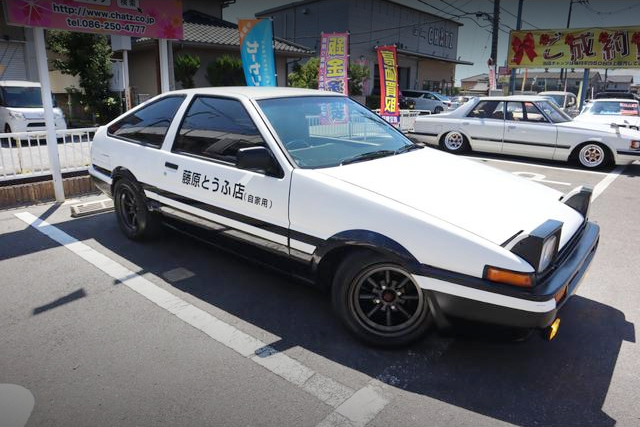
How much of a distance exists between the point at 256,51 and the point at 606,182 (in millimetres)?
6917

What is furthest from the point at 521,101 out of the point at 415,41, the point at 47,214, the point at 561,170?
the point at 415,41

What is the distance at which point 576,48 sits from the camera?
20.8 meters

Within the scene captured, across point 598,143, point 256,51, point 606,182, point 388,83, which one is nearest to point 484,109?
point 598,143

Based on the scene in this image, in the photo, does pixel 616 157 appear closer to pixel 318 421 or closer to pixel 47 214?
pixel 318 421

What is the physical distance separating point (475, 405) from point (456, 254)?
0.82m

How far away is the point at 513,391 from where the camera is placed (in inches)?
99.9

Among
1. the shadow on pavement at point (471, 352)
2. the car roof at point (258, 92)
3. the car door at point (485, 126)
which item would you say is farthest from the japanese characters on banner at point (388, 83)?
the shadow on pavement at point (471, 352)

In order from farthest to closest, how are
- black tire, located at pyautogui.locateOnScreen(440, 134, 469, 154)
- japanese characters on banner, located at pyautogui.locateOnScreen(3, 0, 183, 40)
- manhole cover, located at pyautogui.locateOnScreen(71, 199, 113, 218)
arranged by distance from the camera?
1. black tire, located at pyautogui.locateOnScreen(440, 134, 469, 154)
2. manhole cover, located at pyautogui.locateOnScreen(71, 199, 113, 218)
3. japanese characters on banner, located at pyautogui.locateOnScreen(3, 0, 183, 40)

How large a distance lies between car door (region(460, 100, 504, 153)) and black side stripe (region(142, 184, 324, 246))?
8174mm

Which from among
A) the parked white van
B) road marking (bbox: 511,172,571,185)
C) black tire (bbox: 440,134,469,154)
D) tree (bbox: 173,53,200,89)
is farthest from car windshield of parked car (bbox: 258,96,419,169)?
tree (bbox: 173,53,200,89)

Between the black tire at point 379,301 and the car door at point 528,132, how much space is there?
817 cm

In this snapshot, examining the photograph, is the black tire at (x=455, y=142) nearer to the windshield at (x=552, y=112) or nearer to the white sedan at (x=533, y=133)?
the white sedan at (x=533, y=133)

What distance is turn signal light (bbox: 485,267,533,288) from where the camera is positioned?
2299 millimetres

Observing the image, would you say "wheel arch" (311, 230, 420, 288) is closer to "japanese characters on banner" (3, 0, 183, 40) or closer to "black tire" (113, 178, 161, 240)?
"black tire" (113, 178, 161, 240)
